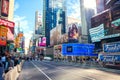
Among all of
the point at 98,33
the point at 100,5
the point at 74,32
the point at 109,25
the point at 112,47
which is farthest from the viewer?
the point at 100,5

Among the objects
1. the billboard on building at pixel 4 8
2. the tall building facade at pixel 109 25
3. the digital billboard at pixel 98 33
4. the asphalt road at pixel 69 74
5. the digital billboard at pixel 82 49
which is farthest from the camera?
the digital billboard at pixel 82 49

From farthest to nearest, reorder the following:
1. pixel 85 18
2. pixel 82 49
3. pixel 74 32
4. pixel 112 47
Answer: pixel 85 18 → pixel 74 32 → pixel 82 49 → pixel 112 47

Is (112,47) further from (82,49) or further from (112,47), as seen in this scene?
(82,49)

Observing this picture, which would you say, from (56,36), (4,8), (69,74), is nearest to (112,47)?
(69,74)

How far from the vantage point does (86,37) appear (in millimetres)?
117875

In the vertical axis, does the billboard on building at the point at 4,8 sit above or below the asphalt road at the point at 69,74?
above

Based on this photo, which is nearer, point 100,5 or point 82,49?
point 82,49

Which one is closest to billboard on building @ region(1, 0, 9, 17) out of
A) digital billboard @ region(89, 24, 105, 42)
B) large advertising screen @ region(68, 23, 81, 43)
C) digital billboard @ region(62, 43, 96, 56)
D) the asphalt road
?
the asphalt road

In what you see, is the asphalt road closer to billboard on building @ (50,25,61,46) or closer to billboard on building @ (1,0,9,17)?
billboard on building @ (1,0,9,17)

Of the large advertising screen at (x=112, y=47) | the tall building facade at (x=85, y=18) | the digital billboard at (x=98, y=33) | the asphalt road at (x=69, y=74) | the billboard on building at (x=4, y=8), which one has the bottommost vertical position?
the asphalt road at (x=69, y=74)

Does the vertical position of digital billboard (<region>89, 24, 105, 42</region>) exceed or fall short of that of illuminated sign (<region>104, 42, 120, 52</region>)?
it exceeds it

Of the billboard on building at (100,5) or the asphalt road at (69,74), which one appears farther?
the billboard on building at (100,5)

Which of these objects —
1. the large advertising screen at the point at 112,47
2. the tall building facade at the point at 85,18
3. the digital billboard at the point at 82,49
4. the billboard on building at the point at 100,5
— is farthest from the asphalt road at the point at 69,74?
A: the tall building facade at the point at 85,18

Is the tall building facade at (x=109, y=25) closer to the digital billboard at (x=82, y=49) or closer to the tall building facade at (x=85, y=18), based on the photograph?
the digital billboard at (x=82, y=49)
